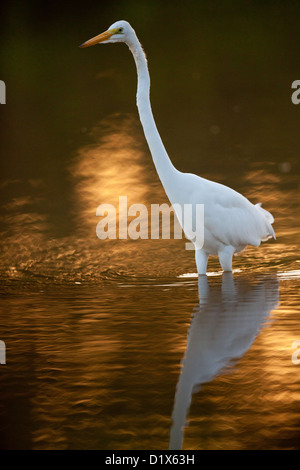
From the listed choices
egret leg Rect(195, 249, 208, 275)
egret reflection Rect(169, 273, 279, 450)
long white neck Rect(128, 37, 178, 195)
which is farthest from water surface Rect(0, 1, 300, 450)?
long white neck Rect(128, 37, 178, 195)

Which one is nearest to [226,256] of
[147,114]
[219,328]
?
[147,114]

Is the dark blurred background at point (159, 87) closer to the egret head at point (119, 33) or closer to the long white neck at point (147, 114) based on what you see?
the long white neck at point (147, 114)

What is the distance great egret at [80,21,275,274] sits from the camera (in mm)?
5363

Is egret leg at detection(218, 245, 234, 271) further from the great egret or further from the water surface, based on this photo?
the water surface

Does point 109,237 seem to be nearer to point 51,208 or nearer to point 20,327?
point 51,208

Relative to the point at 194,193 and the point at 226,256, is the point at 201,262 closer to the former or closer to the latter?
the point at 226,256

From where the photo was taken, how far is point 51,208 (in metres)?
8.30

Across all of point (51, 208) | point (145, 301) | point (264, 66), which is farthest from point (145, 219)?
point (264, 66)

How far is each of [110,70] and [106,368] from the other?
13047 mm

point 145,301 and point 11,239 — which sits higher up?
point 11,239

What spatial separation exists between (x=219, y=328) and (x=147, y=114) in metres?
1.80

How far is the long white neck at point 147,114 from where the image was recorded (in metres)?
5.34

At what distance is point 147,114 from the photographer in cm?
537

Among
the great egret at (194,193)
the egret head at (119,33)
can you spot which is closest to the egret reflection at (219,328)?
the great egret at (194,193)
